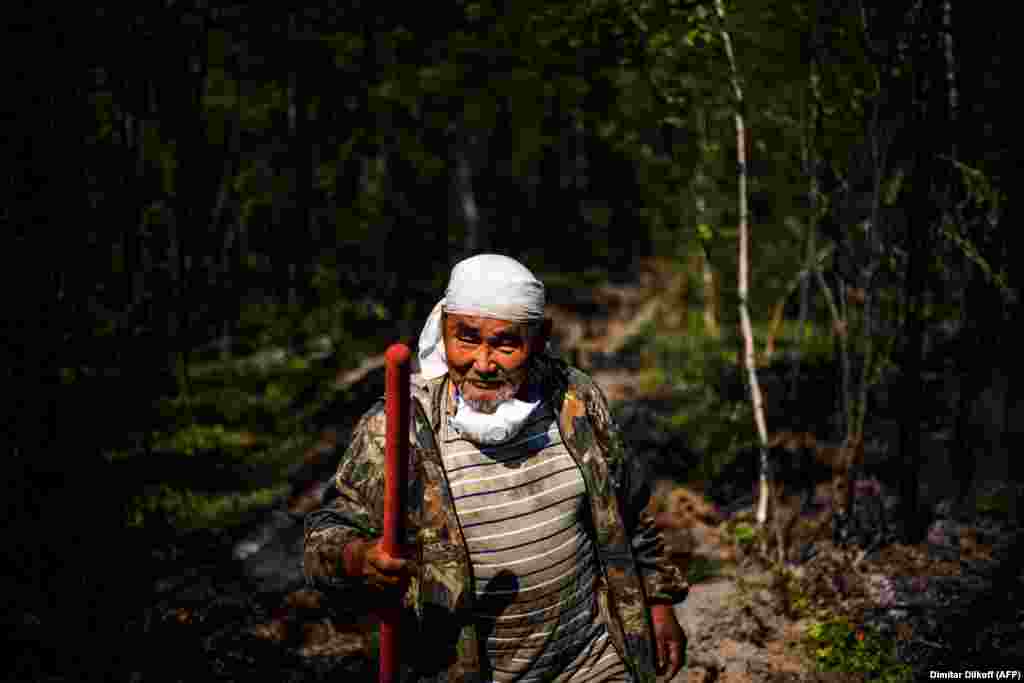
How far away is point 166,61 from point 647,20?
3.54 meters

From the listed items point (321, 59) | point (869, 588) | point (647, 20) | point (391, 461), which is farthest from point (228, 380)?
point (391, 461)

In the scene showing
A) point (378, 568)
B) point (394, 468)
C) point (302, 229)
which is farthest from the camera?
point (302, 229)

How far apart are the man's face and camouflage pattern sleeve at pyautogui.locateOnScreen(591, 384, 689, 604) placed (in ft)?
1.14

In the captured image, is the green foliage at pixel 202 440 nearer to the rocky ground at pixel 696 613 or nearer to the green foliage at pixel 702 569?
the rocky ground at pixel 696 613

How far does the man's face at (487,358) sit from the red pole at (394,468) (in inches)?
22.1

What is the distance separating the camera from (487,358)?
235 centimetres

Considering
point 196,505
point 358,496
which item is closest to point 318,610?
point 196,505

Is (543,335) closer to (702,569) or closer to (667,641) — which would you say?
(667,641)

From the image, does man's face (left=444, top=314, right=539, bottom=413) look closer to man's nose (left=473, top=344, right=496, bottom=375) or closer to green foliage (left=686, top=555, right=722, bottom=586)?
man's nose (left=473, top=344, right=496, bottom=375)

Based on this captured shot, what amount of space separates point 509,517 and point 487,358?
1.77 feet

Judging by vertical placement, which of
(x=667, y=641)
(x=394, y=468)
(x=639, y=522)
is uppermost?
(x=394, y=468)

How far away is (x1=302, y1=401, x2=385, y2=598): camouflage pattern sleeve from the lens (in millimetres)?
2164

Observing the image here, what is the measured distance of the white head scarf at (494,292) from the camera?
2.32 meters

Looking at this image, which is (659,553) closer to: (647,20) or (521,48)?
(647,20)
